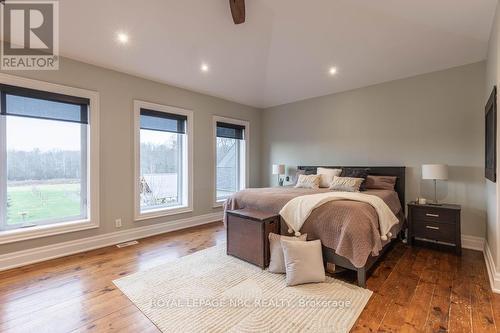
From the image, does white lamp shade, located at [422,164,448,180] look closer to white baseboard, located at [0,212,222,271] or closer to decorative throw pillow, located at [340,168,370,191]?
decorative throw pillow, located at [340,168,370,191]

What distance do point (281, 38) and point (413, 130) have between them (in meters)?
2.48

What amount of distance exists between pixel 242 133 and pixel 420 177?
348 cm

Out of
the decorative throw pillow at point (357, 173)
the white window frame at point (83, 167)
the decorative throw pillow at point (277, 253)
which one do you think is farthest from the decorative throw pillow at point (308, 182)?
the white window frame at point (83, 167)

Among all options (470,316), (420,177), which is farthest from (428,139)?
(470,316)

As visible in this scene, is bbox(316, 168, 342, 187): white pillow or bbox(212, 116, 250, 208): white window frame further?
bbox(212, 116, 250, 208): white window frame

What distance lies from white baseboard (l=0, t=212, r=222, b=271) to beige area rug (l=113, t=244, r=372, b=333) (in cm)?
126

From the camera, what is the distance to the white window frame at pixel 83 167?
2.84 metres

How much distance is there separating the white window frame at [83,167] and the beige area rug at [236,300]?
1.33 meters

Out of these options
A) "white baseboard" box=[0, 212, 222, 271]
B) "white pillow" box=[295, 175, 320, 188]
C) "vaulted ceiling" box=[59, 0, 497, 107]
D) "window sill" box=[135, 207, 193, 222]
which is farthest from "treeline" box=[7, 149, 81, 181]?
"white pillow" box=[295, 175, 320, 188]

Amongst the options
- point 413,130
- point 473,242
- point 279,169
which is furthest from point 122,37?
point 473,242

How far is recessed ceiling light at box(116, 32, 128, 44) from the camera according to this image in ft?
10.1

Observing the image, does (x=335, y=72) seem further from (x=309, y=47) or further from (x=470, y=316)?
(x=470, y=316)

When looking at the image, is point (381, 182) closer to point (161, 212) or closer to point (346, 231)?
point (346, 231)

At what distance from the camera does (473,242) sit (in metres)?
3.39
